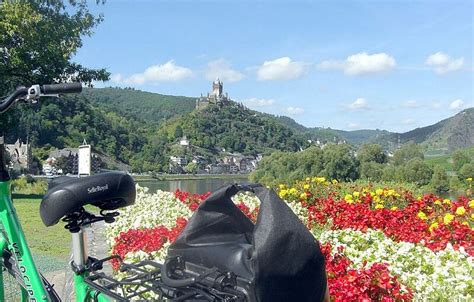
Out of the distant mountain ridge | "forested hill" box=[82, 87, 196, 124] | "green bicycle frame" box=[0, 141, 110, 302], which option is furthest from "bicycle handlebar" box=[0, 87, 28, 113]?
"forested hill" box=[82, 87, 196, 124]

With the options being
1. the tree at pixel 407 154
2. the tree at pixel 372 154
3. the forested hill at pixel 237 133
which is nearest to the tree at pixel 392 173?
the tree at pixel 372 154

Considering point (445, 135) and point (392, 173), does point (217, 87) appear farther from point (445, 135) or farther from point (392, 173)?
point (392, 173)

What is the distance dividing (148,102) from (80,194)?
132 metres

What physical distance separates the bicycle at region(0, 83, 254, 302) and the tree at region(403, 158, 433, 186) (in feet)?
49.0

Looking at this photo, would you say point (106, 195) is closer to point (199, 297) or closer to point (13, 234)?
point (13, 234)

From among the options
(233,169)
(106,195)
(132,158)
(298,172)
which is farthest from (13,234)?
(233,169)

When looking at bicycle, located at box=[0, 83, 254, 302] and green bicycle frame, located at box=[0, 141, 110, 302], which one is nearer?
bicycle, located at box=[0, 83, 254, 302]

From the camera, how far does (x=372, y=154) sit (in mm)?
20328

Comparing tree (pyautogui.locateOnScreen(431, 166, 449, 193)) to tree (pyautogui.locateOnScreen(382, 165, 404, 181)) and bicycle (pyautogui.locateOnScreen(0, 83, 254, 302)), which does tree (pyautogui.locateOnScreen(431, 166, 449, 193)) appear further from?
bicycle (pyautogui.locateOnScreen(0, 83, 254, 302))

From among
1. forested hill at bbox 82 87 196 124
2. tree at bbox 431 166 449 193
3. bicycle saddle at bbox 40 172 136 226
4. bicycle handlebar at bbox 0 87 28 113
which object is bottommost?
tree at bbox 431 166 449 193

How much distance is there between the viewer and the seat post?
1.99m

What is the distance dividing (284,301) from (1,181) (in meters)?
1.40

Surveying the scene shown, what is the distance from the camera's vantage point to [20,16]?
16266 mm

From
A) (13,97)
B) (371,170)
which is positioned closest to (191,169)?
(371,170)
